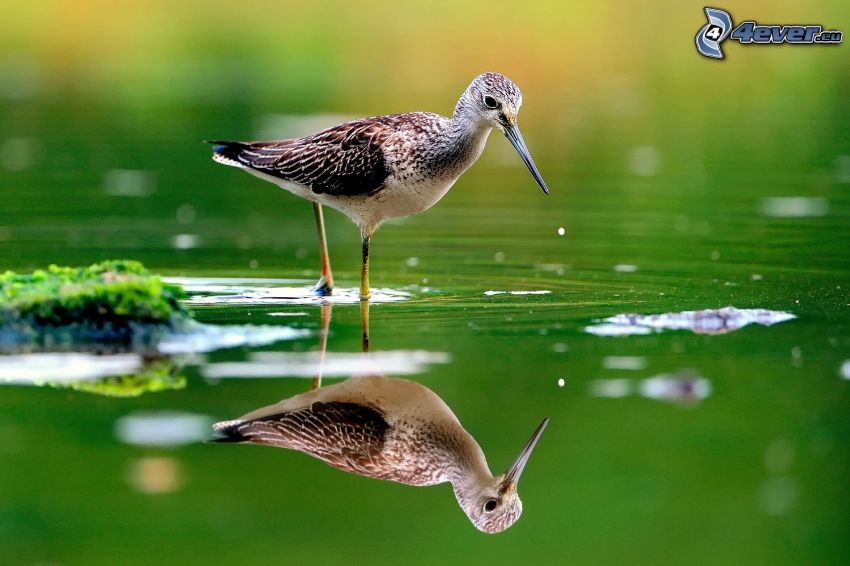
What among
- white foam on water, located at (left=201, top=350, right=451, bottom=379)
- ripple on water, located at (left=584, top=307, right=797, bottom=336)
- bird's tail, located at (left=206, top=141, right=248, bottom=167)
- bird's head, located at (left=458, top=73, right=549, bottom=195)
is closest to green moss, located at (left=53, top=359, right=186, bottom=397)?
white foam on water, located at (left=201, top=350, right=451, bottom=379)

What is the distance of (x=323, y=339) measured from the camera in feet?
30.8

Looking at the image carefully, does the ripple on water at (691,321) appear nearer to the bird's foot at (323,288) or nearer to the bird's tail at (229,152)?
the bird's foot at (323,288)

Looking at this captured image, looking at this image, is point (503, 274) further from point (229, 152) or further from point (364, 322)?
point (229, 152)

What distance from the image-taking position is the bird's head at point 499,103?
1085 centimetres

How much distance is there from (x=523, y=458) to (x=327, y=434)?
0.92 m

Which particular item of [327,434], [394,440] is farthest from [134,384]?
[394,440]

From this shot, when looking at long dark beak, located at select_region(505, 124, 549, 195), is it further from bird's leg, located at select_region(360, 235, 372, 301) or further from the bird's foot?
the bird's foot

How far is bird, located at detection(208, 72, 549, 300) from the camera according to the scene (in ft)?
36.0

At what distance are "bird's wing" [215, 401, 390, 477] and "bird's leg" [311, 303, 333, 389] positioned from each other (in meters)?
0.54

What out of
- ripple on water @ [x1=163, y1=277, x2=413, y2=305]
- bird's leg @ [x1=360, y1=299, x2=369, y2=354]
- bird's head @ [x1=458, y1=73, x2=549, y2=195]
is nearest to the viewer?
bird's leg @ [x1=360, y1=299, x2=369, y2=354]

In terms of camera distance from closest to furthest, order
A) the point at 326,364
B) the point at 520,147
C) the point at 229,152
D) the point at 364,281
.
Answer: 1. the point at 326,364
2. the point at 520,147
3. the point at 364,281
4. the point at 229,152

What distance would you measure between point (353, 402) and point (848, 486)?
2.42 metres

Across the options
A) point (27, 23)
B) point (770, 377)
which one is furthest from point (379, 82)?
point (770, 377)

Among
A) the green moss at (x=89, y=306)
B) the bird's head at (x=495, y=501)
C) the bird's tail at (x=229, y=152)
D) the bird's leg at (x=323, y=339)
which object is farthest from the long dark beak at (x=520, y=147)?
the bird's head at (x=495, y=501)
